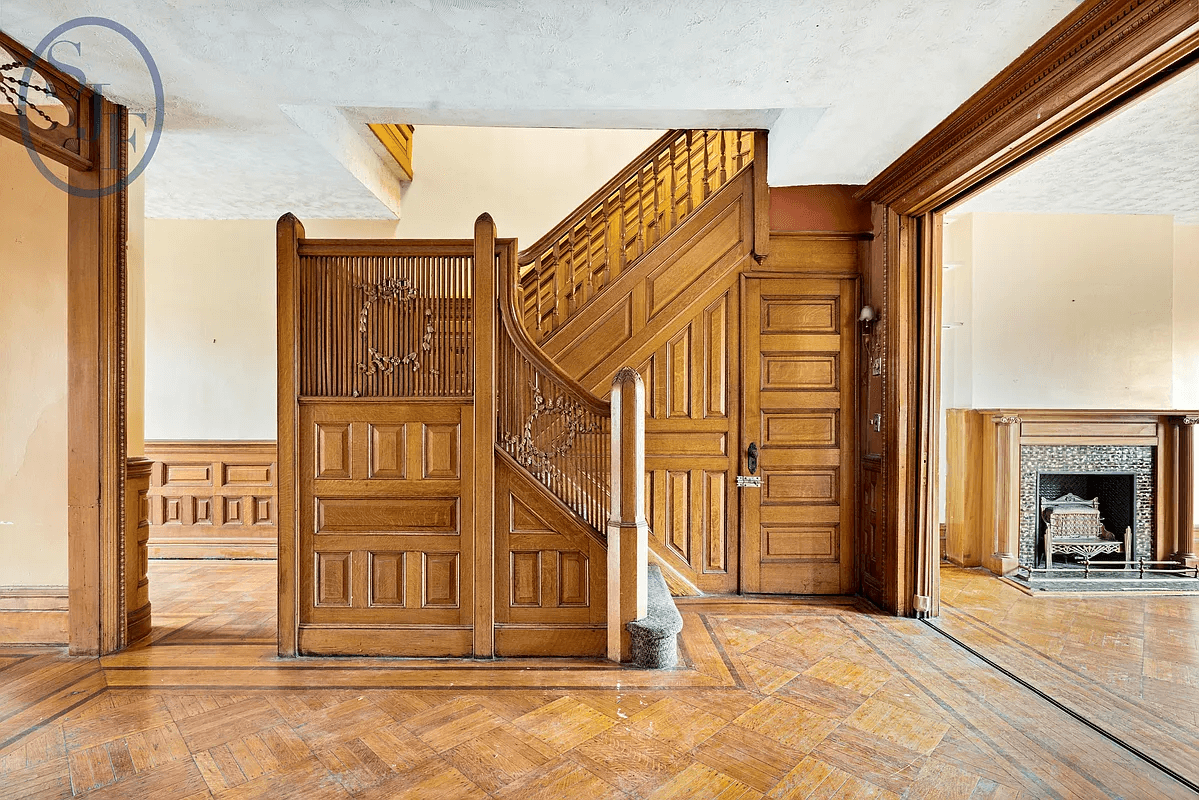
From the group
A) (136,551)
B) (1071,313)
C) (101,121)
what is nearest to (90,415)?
(136,551)

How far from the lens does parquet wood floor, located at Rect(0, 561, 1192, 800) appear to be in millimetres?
2164

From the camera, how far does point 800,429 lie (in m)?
4.39

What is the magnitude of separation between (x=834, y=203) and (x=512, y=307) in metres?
2.49

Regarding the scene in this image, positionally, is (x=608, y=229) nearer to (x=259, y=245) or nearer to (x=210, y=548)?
(x=259, y=245)

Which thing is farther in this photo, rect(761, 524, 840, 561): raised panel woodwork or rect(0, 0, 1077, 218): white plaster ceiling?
rect(761, 524, 840, 561): raised panel woodwork

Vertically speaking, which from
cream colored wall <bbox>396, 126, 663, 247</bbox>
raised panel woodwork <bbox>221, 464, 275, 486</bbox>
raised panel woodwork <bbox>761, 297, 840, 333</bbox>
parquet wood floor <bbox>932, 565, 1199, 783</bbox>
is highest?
cream colored wall <bbox>396, 126, 663, 247</bbox>

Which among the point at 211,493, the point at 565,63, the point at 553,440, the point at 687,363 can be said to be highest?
the point at 565,63

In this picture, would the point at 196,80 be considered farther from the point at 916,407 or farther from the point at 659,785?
the point at 916,407

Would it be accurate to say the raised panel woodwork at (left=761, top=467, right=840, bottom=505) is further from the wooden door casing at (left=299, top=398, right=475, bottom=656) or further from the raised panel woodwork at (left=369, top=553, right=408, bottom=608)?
the raised panel woodwork at (left=369, top=553, right=408, bottom=608)

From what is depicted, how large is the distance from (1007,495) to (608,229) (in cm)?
392

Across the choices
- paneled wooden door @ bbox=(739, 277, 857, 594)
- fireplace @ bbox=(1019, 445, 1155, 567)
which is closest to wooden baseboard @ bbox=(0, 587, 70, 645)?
paneled wooden door @ bbox=(739, 277, 857, 594)

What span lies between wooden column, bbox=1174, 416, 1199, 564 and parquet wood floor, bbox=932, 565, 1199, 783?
88cm

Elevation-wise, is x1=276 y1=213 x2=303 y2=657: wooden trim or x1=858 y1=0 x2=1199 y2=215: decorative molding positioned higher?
x1=858 y1=0 x2=1199 y2=215: decorative molding

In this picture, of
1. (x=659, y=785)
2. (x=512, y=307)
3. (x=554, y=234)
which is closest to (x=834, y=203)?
(x=554, y=234)
